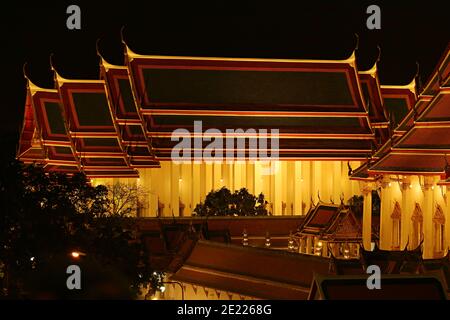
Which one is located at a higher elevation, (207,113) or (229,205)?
(207,113)

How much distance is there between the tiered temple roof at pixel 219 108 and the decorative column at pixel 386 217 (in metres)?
11.7

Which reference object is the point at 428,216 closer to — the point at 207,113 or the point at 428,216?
the point at 428,216

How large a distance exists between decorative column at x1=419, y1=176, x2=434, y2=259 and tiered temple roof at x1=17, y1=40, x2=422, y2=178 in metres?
14.0

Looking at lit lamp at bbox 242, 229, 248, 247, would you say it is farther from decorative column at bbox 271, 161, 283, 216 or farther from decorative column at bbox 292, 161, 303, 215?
decorative column at bbox 292, 161, 303, 215

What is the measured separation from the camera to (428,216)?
68.9 feet

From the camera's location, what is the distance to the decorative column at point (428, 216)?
2084 centimetres

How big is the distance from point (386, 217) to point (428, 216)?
8.97 feet

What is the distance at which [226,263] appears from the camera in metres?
20.8

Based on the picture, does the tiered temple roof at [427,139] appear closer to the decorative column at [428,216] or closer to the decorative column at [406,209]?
the decorative column at [428,216]

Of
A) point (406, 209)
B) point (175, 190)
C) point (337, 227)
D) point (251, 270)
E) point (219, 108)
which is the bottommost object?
point (251, 270)

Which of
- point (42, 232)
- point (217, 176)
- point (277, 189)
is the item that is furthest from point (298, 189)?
point (42, 232)

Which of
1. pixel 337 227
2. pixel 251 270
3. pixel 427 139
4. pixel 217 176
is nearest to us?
pixel 251 270

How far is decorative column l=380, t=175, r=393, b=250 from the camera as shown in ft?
77.2
